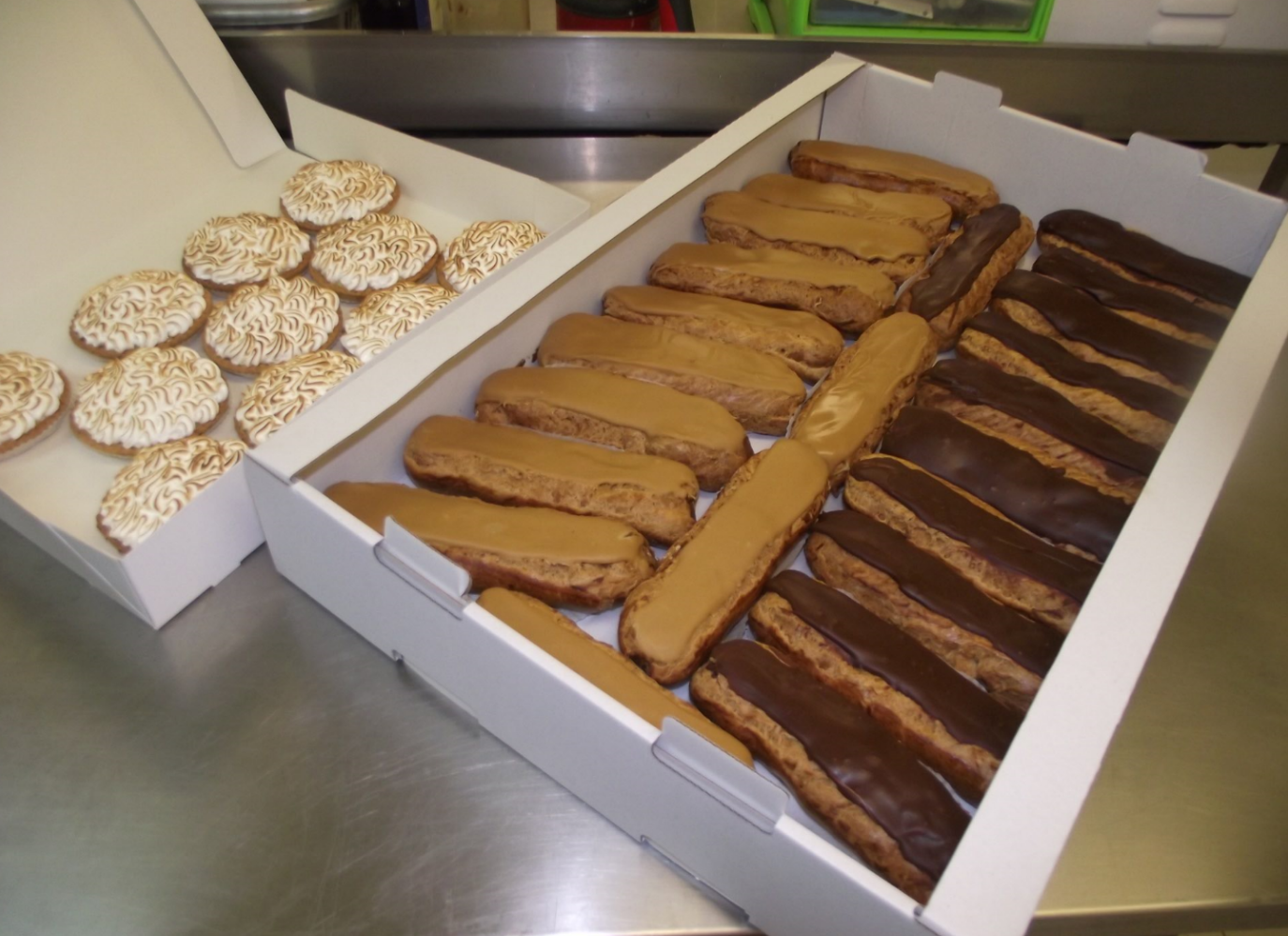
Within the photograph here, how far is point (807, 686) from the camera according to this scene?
1282mm

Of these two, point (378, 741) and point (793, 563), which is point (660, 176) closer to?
point (793, 563)

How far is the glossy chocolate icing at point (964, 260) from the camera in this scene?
76.4 inches

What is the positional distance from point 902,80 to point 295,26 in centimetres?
155

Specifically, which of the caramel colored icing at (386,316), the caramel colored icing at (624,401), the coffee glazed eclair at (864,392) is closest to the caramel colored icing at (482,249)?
the caramel colored icing at (386,316)

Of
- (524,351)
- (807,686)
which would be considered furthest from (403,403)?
(807,686)

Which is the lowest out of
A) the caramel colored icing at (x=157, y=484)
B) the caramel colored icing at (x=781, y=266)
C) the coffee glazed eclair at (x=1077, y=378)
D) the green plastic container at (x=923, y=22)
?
the caramel colored icing at (x=157, y=484)

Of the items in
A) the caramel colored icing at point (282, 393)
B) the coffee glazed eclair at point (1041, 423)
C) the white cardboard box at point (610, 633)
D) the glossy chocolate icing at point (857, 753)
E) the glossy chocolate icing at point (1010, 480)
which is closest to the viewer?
the white cardboard box at point (610, 633)

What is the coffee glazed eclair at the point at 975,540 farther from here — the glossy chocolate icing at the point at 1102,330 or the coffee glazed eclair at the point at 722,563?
the glossy chocolate icing at the point at 1102,330

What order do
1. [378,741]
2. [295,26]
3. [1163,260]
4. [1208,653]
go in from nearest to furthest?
[378,741], [1208,653], [1163,260], [295,26]

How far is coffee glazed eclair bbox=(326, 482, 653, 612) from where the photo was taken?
1426mm

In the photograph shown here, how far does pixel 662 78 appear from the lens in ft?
8.03

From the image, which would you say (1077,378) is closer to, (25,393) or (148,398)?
(148,398)

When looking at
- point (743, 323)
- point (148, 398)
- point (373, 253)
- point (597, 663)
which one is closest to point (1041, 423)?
point (743, 323)

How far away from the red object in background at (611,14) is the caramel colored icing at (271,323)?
140 cm
